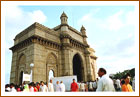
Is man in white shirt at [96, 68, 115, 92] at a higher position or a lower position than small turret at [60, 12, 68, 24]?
lower

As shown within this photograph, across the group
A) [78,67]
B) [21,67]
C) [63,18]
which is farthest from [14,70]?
[63,18]

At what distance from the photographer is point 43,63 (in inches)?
671

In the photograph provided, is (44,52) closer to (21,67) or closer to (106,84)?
(21,67)

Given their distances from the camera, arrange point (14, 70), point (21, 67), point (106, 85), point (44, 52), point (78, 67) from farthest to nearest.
A: point (78, 67)
point (14, 70)
point (21, 67)
point (44, 52)
point (106, 85)

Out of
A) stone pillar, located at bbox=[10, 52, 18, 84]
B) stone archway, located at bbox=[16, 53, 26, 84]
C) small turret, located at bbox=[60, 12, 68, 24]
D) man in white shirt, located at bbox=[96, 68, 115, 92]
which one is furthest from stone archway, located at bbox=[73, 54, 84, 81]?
man in white shirt, located at bbox=[96, 68, 115, 92]

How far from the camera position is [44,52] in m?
17.8

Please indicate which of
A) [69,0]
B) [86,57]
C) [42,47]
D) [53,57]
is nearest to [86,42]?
[86,57]

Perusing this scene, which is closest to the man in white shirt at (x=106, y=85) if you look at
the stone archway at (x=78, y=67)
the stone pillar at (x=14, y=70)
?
the stone pillar at (x=14, y=70)

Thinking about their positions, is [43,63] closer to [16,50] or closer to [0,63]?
[16,50]

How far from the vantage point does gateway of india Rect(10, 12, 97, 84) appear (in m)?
16.5

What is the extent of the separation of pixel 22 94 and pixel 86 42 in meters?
23.4

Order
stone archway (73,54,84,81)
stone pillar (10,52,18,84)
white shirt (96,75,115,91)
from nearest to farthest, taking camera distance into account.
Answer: white shirt (96,75,115,91) → stone pillar (10,52,18,84) → stone archway (73,54,84,81)

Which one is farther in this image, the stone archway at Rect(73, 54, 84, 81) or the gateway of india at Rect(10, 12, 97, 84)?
the stone archway at Rect(73, 54, 84, 81)

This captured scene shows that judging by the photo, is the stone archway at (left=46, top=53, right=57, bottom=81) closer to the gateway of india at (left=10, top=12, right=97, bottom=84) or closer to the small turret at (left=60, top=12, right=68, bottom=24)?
the gateway of india at (left=10, top=12, right=97, bottom=84)
